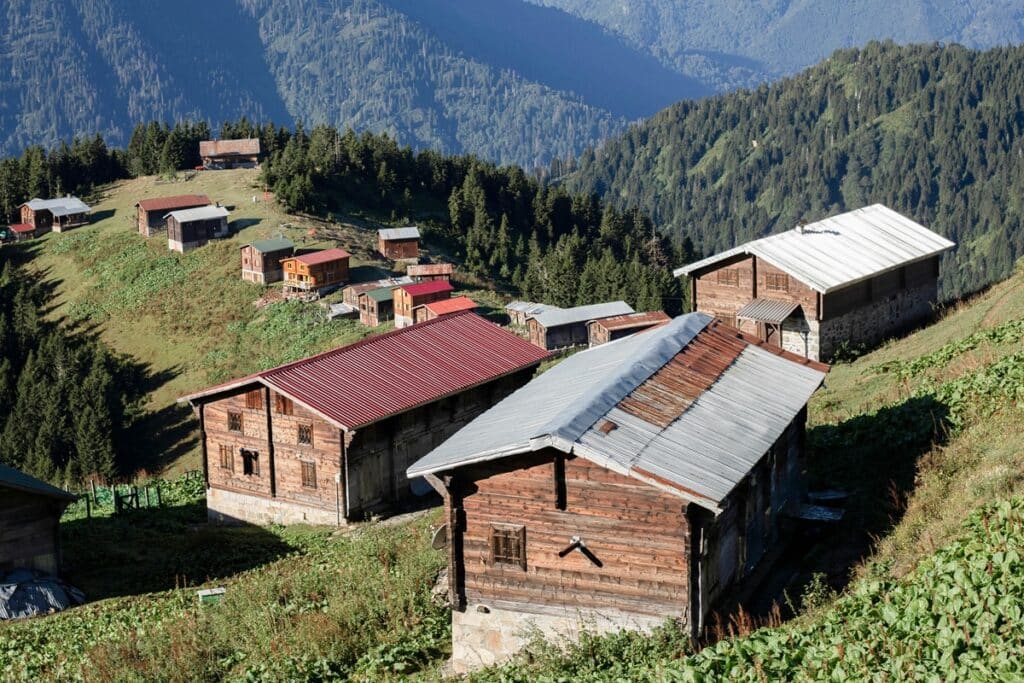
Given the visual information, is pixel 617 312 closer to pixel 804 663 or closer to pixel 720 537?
pixel 720 537

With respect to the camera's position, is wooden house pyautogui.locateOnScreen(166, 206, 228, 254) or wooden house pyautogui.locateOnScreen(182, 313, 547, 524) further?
→ wooden house pyautogui.locateOnScreen(166, 206, 228, 254)

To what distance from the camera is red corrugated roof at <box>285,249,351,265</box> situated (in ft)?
289

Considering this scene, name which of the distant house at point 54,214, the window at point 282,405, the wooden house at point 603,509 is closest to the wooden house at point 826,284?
the window at point 282,405

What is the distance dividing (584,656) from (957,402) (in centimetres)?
1304

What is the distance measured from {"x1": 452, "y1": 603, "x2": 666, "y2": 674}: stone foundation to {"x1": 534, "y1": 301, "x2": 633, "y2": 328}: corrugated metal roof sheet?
190 feet

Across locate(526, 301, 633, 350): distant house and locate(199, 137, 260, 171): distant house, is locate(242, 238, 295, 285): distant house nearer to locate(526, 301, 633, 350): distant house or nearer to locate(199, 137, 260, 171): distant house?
Answer: locate(526, 301, 633, 350): distant house

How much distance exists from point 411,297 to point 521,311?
10501 mm

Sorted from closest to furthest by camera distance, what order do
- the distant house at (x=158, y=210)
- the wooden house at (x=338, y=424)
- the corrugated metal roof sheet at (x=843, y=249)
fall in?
the wooden house at (x=338, y=424)
the corrugated metal roof sheet at (x=843, y=249)
the distant house at (x=158, y=210)

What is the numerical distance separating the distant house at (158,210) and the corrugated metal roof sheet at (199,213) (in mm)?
2355

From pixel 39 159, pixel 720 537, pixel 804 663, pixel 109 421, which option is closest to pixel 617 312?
pixel 109 421

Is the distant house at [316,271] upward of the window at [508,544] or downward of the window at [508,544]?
downward

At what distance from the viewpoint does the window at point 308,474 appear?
41312mm

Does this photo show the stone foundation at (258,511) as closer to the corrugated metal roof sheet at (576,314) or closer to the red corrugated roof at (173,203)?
the corrugated metal roof sheet at (576,314)

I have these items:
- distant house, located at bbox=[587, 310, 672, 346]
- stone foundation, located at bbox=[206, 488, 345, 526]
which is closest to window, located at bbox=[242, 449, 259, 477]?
stone foundation, located at bbox=[206, 488, 345, 526]
